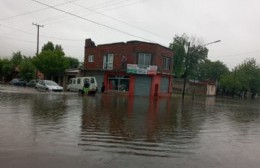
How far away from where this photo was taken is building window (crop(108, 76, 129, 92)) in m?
45.9

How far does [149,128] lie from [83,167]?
6.19 m

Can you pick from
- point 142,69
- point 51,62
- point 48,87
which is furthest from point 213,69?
point 48,87

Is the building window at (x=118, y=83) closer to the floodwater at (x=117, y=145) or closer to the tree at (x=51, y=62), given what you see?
the tree at (x=51, y=62)

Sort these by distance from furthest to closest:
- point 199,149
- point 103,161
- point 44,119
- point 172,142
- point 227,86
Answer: point 227,86
point 44,119
point 172,142
point 199,149
point 103,161

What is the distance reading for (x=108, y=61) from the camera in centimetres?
4838

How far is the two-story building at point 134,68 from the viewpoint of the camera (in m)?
45.1

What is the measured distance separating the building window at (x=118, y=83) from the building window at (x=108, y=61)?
1649 mm

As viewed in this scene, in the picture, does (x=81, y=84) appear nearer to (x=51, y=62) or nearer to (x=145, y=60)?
(x=145, y=60)

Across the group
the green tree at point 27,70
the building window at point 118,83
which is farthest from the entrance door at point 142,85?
the green tree at point 27,70

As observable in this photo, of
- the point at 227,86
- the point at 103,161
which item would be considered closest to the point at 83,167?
the point at 103,161

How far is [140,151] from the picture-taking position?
8508 mm

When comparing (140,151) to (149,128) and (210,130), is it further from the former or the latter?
(210,130)

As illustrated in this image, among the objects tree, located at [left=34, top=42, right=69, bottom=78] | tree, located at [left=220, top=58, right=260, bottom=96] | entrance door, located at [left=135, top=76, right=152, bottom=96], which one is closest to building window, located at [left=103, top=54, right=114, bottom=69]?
entrance door, located at [left=135, top=76, right=152, bottom=96]

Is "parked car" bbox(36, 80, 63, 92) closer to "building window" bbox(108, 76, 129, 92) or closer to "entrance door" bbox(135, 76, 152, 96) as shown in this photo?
"building window" bbox(108, 76, 129, 92)
